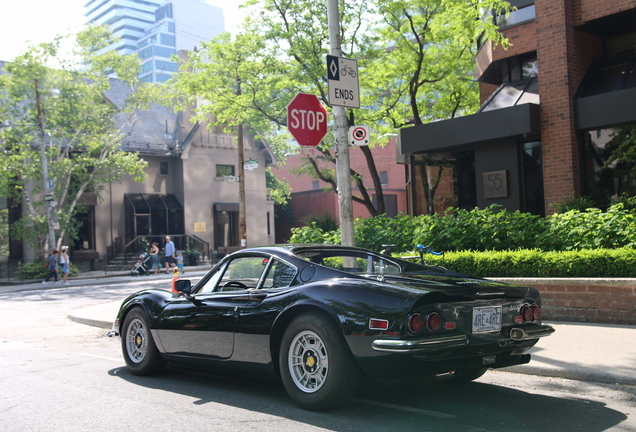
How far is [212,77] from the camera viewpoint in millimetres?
20828

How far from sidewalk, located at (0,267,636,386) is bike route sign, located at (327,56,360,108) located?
4543mm

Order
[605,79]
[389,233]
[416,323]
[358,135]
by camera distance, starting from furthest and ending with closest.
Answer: [605,79] → [389,233] → [358,135] → [416,323]

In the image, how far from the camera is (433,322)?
4691 millimetres

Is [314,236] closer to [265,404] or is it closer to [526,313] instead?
[265,404]

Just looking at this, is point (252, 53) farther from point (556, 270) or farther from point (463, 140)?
point (556, 270)

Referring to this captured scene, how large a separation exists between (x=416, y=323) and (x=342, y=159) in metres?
5.46

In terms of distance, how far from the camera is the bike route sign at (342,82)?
9523 mm

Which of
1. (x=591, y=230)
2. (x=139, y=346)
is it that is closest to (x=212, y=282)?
(x=139, y=346)

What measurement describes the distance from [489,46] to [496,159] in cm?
352

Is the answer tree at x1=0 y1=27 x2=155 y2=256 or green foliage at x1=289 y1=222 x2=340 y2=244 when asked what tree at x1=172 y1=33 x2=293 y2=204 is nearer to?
green foliage at x1=289 y1=222 x2=340 y2=244

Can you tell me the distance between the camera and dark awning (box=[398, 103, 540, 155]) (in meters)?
14.2

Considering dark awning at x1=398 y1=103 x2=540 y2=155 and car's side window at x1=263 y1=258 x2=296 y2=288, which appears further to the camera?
dark awning at x1=398 y1=103 x2=540 y2=155

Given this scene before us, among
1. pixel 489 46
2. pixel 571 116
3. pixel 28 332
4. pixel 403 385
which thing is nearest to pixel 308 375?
pixel 403 385

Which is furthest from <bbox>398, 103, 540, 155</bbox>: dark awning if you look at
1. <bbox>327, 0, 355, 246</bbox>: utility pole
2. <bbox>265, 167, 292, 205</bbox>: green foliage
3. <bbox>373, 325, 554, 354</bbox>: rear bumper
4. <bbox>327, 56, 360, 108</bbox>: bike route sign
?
<bbox>265, 167, 292, 205</bbox>: green foliage
